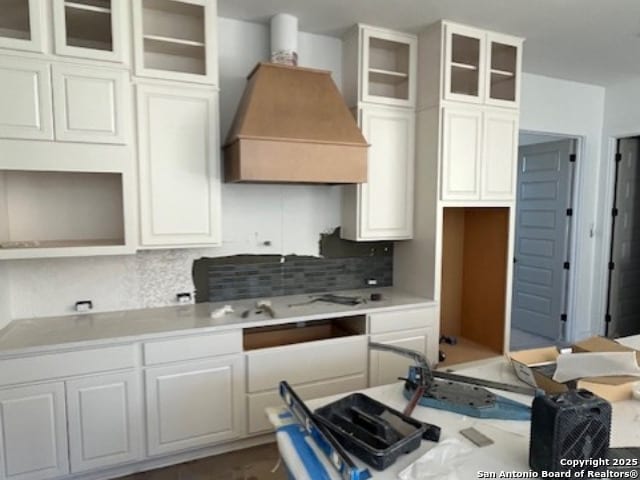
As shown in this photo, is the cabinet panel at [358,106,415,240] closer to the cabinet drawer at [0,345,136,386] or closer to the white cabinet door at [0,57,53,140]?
the cabinet drawer at [0,345,136,386]

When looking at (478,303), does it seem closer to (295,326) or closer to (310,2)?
(295,326)

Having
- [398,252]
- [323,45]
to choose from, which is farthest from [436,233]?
[323,45]

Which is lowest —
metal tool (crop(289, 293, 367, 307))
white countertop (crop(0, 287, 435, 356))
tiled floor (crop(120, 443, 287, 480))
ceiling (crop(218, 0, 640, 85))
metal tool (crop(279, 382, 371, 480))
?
tiled floor (crop(120, 443, 287, 480))

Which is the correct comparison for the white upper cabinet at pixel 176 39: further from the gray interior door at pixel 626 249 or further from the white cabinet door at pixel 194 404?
the gray interior door at pixel 626 249

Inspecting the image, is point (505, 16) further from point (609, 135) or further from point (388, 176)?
point (609, 135)

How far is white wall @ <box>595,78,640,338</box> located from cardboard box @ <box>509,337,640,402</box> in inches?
118

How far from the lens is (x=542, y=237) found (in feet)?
15.1

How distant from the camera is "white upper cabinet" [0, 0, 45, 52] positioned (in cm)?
206

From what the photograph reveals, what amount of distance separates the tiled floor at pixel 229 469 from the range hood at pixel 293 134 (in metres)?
1.63

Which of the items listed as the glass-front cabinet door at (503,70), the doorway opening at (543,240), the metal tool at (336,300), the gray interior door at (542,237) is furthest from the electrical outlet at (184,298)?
the gray interior door at (542,237)

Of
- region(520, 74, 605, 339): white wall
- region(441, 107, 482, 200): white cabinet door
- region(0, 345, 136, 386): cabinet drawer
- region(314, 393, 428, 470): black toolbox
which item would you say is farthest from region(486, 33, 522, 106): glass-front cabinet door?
region(0, 345, 136, 386): cabinet drawer

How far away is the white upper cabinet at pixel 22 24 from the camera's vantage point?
2.06 metres

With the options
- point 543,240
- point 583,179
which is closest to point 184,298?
point 543,240

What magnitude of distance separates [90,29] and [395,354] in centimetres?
268
